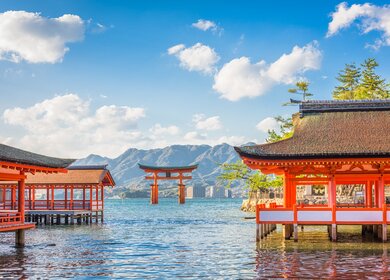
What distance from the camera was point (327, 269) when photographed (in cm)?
2278

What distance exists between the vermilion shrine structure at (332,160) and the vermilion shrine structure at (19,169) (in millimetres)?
10200

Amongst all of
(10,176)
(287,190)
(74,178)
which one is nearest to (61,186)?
(74,178)

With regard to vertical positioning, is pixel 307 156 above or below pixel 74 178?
above

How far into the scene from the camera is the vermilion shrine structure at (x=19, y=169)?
28062mm

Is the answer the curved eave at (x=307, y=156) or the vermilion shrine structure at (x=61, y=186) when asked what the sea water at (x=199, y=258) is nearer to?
the curved eave at (x=307, y=156)

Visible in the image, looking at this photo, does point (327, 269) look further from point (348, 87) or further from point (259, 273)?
point (348, 87)

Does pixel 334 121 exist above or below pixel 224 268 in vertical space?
above

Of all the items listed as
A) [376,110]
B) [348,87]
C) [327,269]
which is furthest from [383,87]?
[327,269]

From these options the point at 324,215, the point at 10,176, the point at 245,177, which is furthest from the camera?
the point at 245,177

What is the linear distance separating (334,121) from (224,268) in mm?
13371

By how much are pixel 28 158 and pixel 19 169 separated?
71 cm

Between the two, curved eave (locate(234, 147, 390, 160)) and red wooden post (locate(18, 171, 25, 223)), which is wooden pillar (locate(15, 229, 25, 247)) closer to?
red wooden post (locate(18, 171, 25, 223))

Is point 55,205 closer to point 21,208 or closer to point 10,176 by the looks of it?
point 21,208

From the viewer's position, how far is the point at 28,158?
98.8 feet
